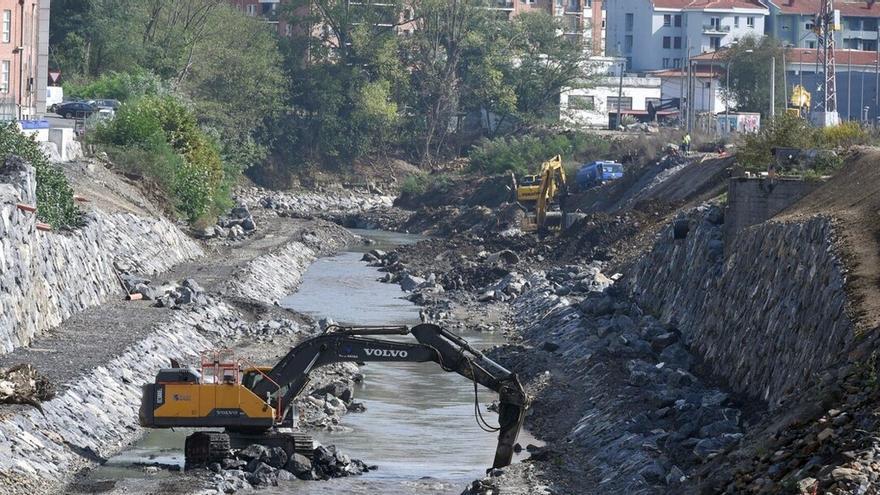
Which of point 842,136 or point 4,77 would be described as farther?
point 4,77

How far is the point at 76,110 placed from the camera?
92.5 m

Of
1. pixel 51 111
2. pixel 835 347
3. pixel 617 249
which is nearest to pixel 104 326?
pixel 835 347

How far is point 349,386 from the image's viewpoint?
126ft

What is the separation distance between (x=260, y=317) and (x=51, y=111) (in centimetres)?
4980

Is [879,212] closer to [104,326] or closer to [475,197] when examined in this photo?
[104,326]

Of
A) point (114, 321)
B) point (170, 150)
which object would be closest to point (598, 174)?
point (170, 150)

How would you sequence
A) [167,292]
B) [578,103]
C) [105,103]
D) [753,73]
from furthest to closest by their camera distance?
[578,103], [753,73], [105,103], [167,292]

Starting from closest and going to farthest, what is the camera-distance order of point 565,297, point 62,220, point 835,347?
point 835,347
point 62,220
point 565,297

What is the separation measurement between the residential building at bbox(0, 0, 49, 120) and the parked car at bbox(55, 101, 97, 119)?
188 cm

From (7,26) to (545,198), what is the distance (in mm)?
28478

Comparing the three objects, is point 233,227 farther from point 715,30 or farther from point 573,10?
point 573,10

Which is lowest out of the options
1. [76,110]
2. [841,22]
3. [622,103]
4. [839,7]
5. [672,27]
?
[76,110]

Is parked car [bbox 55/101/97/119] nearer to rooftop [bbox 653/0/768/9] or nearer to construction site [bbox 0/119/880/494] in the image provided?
construction site [bbox 0/119/880/494]

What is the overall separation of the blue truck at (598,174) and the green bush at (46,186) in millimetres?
42683
